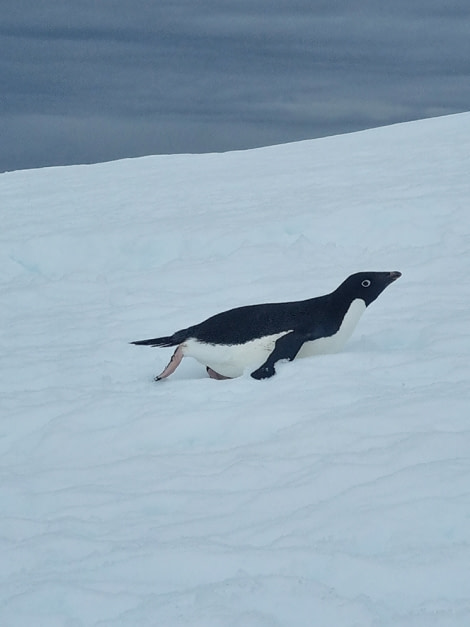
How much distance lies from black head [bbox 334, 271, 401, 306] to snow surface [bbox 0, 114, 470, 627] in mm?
408

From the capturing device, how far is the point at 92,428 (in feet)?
17.4

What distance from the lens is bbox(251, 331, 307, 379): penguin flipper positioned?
18.3 ft

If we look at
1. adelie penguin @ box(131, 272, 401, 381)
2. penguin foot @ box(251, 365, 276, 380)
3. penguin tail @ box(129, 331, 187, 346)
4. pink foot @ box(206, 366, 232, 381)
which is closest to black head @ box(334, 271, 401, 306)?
adelie penguin @ box(131, 272, 401, 381)

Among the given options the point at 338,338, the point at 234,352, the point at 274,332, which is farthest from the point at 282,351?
A: the point at 338,338

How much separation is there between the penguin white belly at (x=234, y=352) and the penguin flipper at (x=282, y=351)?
0.19ft

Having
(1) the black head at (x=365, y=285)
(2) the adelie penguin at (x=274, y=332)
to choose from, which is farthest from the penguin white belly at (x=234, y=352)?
(1) the black head at (x=365, y=285)

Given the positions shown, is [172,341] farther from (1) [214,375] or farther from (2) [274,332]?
(2) [274,332]

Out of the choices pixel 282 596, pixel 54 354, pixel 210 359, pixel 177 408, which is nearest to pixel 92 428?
pixel 177 408

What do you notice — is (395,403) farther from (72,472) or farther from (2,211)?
(2,211)

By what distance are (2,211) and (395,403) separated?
29.4ft

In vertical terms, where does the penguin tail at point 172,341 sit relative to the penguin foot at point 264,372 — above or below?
above

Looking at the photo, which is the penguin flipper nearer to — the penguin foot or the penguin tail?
the penguin foot

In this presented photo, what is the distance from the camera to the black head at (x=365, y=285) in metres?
5.93

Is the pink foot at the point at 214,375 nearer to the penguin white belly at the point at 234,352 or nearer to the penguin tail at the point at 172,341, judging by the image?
the penguin white belly at the point at 234,352
